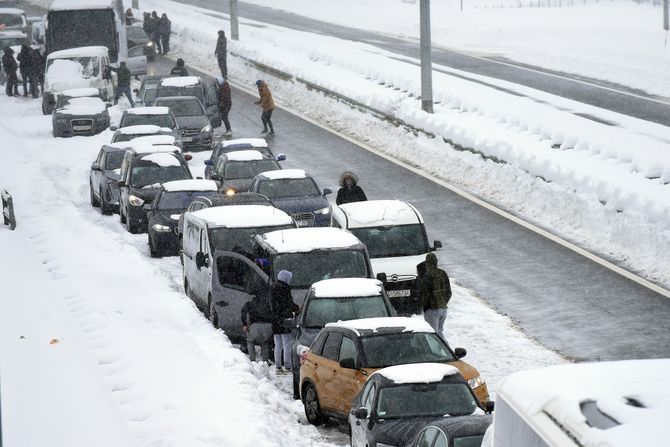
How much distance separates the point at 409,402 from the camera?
12906mm

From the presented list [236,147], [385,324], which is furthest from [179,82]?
[385,324]

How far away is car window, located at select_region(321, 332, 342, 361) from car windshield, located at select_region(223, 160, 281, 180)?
1330 centimetres

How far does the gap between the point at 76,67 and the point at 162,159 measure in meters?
17.1

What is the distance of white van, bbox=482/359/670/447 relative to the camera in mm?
5805

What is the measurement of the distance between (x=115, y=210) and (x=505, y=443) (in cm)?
2262

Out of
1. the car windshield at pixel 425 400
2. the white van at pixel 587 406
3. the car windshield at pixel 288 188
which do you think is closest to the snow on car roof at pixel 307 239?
the car windshield at pixel 425 400

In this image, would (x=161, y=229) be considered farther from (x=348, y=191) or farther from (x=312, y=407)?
(x=312, y=407)

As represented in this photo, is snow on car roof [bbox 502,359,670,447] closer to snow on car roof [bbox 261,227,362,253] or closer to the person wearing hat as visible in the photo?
snow on car roof [bbox 261,227,362,253]

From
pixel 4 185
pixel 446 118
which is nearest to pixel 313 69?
pixel 446 118

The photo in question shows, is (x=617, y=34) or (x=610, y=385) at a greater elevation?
(x=610, y=385)

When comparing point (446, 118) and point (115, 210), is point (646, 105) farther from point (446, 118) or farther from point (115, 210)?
point (115, 210)

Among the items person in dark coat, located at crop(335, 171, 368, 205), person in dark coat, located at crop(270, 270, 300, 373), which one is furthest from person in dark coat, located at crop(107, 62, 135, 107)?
person in dark coat, located at crop(270, 270, 300, 373)

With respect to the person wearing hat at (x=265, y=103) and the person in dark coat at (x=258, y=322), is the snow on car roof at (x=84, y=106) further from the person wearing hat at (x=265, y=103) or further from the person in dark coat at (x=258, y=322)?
the person in dark coat at (x=258, y=322)

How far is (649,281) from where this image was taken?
20.5 metres
